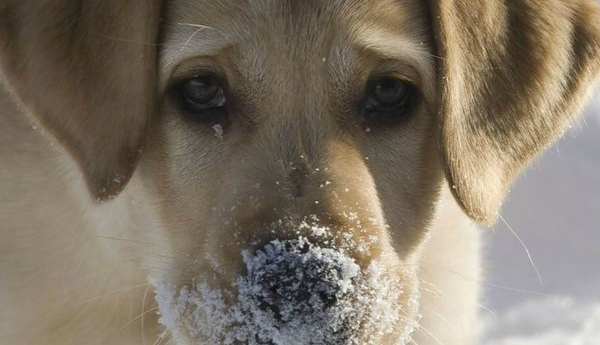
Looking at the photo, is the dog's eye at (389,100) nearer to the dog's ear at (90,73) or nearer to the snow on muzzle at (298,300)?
the snow on muzzle at (298,300)

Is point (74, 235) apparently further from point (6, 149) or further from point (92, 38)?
point (92, 38)

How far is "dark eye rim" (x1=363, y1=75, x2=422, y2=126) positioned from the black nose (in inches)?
24.1

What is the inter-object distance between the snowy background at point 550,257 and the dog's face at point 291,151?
2009 millimetres

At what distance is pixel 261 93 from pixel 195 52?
0.23m

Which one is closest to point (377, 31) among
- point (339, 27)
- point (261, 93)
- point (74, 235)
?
point (339, 27)

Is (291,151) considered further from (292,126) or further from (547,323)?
(547,323)

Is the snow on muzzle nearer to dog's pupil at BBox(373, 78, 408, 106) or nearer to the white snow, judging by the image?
dog's pupil at BBox(373, 78, 408, 106)

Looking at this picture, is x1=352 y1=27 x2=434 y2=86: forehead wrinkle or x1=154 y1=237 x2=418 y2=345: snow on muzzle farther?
x1=352 y1=27 x2=434 y2=86: forehead wrinkle

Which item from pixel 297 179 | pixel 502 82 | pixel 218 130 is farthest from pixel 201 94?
pixel 502 82

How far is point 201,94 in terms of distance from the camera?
3664 mm

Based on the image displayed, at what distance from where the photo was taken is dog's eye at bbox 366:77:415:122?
146 inches

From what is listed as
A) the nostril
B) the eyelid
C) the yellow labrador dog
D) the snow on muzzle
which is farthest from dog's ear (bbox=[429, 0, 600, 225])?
the eyelid

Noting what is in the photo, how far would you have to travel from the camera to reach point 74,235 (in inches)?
Answer: 167

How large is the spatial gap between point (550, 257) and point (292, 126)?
3058 millimetres
